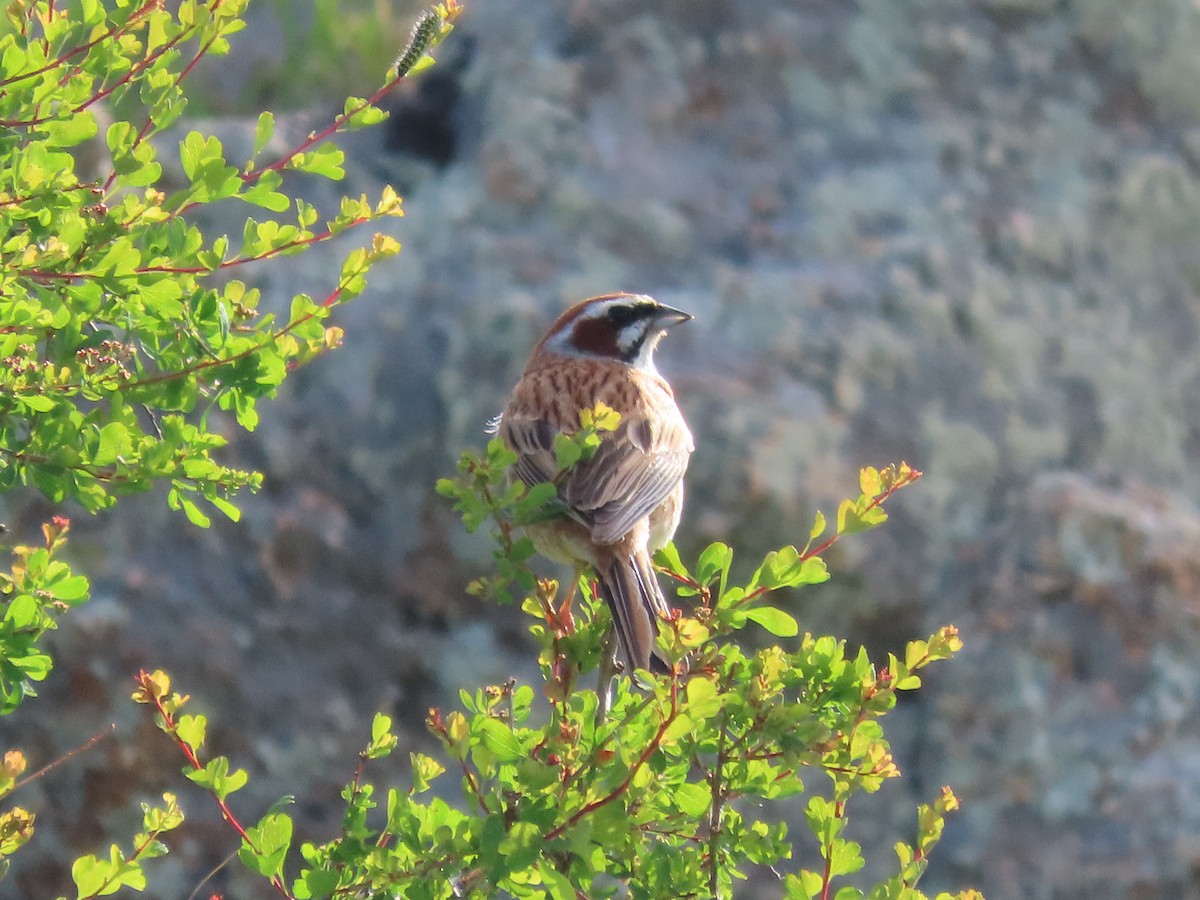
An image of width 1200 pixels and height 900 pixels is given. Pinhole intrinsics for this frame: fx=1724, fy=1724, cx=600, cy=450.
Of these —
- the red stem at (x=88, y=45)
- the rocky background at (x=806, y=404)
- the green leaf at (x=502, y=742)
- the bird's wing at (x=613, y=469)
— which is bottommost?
the rocky background at (x=806, y=404)

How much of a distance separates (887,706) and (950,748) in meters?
3.22

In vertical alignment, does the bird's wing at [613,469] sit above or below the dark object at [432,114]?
above

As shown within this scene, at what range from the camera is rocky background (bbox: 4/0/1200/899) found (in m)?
5.41

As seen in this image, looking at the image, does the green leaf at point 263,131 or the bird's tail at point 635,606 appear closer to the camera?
the green leaf at point 263,131

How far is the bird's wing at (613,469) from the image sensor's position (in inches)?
132

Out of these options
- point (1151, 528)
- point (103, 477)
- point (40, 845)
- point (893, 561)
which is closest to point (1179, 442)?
point (1151, 528)

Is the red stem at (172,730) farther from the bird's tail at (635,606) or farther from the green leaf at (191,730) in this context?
the bird's tail at (635,606)

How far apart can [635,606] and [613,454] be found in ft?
1.93

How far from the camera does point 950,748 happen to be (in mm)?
5531

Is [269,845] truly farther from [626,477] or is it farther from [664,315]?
[664,315]

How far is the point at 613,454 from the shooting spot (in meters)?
3.60

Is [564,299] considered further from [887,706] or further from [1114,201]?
[887,706]

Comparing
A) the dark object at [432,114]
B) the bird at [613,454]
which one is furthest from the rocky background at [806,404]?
the bird at [613,454]

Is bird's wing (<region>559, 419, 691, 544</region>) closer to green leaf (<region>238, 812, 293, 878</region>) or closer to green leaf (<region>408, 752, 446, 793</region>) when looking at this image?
green leaf (<region>408, 752, 446, 793</region>)
